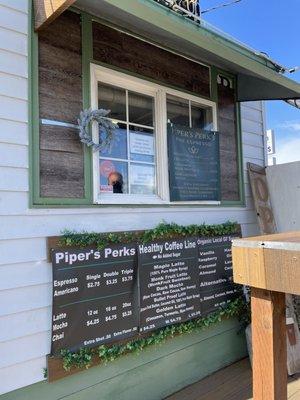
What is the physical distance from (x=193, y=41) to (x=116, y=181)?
1.26 m

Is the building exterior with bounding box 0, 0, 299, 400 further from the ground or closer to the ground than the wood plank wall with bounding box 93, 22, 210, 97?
closer to the ground

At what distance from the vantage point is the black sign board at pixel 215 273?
3699mm

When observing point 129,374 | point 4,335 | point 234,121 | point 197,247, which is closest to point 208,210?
point 197,247

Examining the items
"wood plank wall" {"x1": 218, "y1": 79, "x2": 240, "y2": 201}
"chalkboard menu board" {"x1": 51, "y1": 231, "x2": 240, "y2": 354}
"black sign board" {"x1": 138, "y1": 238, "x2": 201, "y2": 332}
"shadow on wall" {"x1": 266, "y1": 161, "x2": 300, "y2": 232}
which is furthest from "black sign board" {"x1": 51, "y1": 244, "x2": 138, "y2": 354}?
"shadow on wall" {"x1": 266, "y1": 161, "x2": 300, "y2": 232}

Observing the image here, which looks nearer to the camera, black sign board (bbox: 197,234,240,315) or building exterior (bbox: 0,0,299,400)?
building exterior (bbox: 0,0,299,400)

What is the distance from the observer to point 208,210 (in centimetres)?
390

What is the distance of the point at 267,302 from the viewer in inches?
40.3

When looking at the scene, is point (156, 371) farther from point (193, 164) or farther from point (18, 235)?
point (193, 164)

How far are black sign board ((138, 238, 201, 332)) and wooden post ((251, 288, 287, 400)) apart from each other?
83.7 inches

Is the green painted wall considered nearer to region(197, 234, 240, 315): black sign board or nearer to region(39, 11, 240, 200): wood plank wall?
region(197, 234, 240, 315): black sign board

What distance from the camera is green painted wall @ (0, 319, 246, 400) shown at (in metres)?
2.71

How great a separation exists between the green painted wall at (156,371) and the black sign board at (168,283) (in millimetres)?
265

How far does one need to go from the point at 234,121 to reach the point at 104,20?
1.90m

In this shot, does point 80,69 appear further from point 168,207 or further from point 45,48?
point 168,207
